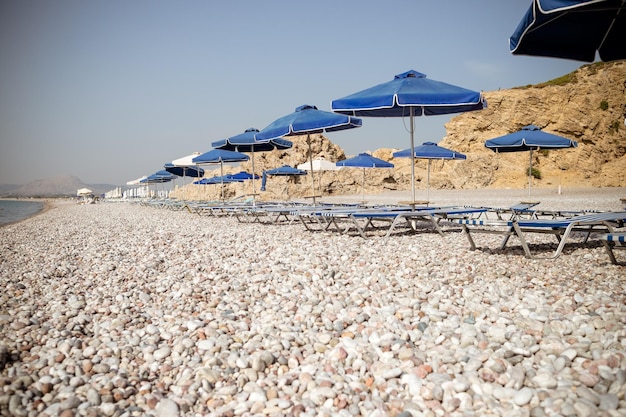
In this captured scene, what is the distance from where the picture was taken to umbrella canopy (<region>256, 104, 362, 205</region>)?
→ 338 inches

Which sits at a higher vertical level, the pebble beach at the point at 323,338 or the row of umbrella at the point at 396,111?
the row of umbrella at the point at 396,111

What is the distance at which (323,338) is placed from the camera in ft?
9.21

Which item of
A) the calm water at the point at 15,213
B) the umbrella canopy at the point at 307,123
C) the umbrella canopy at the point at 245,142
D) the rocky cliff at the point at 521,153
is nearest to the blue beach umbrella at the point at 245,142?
the umbrella canopy at the point at 245,142

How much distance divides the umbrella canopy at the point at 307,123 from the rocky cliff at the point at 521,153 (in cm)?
1752

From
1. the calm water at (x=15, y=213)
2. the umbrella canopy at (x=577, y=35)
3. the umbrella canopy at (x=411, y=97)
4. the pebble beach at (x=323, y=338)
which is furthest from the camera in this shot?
the calm water at (x=15, y=213)

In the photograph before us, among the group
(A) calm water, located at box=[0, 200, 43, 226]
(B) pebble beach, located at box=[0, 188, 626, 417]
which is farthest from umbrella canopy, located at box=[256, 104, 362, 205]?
(A) calm water, located at box=[0, 200, 43, 226]

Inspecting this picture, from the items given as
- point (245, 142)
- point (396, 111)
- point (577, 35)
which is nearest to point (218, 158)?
point (245, 142)

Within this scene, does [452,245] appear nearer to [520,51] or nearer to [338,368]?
[520,51]

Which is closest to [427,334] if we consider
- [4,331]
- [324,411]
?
[324,411]

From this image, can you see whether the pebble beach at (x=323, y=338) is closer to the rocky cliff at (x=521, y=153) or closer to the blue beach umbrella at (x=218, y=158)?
the blue beach umbrella at (x=218, y=158)

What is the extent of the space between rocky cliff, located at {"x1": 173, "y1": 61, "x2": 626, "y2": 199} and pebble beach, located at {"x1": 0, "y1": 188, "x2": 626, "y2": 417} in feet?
75.1

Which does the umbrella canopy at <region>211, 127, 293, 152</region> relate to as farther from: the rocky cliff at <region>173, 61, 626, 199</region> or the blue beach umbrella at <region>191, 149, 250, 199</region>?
the rocky cliff at <region>173, 61, 626, 199</region>

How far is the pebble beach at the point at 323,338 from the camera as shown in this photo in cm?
208

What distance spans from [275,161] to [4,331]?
3063cm
